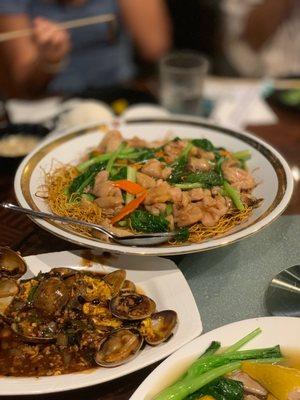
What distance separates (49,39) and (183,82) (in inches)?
40.1

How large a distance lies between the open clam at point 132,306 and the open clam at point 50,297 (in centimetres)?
15

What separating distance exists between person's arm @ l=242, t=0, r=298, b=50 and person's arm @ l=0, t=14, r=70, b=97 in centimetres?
210

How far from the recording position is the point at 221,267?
71.7 inches

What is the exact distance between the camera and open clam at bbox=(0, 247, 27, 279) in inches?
62.4

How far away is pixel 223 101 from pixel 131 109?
0.69 m

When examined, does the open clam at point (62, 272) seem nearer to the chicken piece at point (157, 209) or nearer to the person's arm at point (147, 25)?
the chicken piece at point (157, 209)

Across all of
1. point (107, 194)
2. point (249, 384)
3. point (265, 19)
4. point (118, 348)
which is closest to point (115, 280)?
point (118, 348)

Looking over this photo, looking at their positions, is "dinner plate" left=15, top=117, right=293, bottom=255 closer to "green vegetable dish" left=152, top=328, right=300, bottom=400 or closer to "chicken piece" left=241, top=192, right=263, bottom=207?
"chicken piece" left=241, top=192, right=263, bottom=207

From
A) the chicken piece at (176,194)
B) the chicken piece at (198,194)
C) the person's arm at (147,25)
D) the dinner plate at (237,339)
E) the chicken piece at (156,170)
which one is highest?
the person's arm at (147,25)

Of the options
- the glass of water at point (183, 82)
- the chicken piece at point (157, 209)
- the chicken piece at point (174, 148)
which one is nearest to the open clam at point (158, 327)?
the chicken piece at point (157, 209)

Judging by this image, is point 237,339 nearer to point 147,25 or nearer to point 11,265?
point 11,265

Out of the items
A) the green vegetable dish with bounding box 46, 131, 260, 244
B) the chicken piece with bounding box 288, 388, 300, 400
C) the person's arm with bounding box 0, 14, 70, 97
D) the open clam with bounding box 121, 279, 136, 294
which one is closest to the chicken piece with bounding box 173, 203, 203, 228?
the green vegetable dish with bounding box 46, 131, 260, 244

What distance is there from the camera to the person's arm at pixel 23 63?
3859 mm

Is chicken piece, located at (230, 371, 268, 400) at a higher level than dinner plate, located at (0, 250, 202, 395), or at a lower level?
lower
